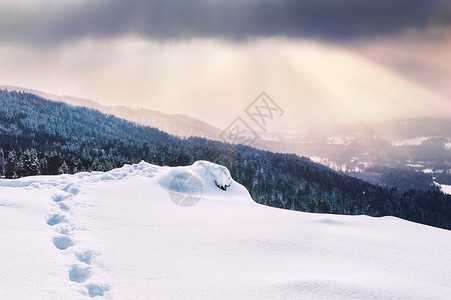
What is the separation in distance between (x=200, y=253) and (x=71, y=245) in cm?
353

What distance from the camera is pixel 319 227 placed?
30.9 feet

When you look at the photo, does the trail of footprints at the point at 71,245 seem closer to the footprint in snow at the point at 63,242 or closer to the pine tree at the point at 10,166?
the footprint in snow at the point at 63,242

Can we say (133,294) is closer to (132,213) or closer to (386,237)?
(132,213)

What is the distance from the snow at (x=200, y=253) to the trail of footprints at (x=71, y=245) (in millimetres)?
27

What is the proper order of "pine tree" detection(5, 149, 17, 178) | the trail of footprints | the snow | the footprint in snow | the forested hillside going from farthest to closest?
1. the forested hillside
2. "pine tree" detection(5, 149, 17, 178)
3. the footprint in snow
4. the trail of footprints
5. the snow

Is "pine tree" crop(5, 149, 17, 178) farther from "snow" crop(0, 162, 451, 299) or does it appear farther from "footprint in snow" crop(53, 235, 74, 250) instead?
"footprint in snow" crop(53, 235, 74, 250)

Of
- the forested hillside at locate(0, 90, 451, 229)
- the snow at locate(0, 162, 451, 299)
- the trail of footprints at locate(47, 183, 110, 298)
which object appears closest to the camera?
the snow at locate(0, 162, 451, 299)

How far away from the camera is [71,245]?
728 cm

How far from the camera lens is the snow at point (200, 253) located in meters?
5.19

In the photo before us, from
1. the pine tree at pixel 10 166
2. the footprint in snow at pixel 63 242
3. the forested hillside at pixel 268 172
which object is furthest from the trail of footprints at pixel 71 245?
the pine tree at pixel 10 166

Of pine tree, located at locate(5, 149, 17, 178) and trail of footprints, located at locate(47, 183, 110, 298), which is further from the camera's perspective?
pine tree, located at locate(5, 149, 17, 178)

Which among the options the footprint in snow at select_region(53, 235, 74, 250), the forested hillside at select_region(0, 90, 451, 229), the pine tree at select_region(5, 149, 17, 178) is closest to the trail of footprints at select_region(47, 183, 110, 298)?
the footprint in snow at select_region(53, 235, 74, 250)

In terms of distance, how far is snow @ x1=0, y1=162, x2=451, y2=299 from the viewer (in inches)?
204

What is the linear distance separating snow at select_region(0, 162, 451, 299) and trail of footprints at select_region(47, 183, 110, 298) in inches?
1.1
